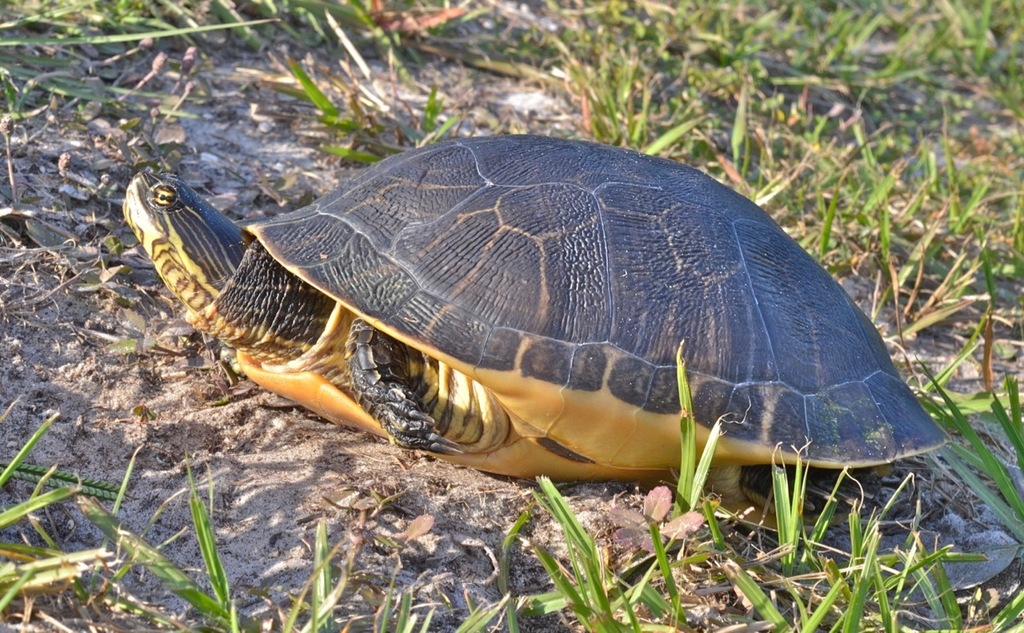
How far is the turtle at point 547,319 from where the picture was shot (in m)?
2.86

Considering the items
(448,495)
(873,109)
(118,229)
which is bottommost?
(448,495)

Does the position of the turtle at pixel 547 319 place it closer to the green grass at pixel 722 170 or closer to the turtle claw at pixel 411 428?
the turtle claw at pixel 411 428

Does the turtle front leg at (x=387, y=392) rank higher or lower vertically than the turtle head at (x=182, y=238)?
lower

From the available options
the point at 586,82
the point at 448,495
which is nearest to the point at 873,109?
the point at 586,82

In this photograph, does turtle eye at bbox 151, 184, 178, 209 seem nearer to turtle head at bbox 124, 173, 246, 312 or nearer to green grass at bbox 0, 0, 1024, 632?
turtle head at bbox 124, 173, 246, 312

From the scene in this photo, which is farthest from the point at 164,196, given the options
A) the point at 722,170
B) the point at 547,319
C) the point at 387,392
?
the point at 722,170

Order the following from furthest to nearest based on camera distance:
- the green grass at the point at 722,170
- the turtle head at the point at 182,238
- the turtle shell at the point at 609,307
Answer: the turtle head at the point at 182,238 < the turtle shell at the point at 609,307 < the green grass at the point at 722,170

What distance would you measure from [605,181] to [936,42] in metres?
4.77

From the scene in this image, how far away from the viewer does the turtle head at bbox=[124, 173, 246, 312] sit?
10.7ft

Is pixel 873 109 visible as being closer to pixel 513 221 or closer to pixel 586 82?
pixel 586 82

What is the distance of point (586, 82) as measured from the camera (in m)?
5.10

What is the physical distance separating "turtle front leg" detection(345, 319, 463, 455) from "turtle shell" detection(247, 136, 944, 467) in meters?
0.14

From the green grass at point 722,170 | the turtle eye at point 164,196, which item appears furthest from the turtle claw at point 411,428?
the turtle eye at point 164,196

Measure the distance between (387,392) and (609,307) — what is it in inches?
28.7
